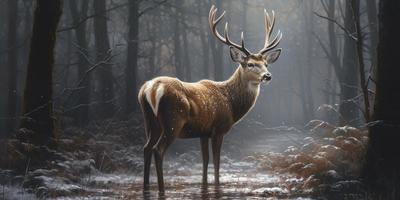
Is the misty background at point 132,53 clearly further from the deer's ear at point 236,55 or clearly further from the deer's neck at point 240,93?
the deer's ear at point 236,55

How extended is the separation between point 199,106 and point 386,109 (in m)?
3.10

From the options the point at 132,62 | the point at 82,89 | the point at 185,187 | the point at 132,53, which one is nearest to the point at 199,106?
the point at 185,187

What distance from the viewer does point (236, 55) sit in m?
10.3

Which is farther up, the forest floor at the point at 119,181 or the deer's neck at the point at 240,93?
the deer's neck at the point at 240,93

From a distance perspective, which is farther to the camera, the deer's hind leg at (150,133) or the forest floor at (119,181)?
the deer's hind leg at (150,133)

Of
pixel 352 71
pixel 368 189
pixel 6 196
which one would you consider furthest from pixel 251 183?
pixel 352 71

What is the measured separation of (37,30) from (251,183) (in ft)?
13.7

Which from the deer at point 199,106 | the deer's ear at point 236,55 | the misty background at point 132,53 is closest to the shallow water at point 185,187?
the deer at point 199,106

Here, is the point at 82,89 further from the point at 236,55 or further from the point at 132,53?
the point at 236,55

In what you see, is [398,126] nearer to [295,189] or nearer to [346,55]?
[295,189]

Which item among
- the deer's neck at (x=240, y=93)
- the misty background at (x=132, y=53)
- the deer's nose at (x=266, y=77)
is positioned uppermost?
the misty background at (x=132, y=53)

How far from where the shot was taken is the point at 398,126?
7129 mm

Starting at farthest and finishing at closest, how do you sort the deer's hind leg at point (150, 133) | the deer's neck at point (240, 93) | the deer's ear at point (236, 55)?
the deer's neck at point (240, 93), the deer's ear at point (236, 55), the deer's hind leg at point (150, 133)

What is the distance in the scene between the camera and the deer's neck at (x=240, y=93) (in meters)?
10.6
